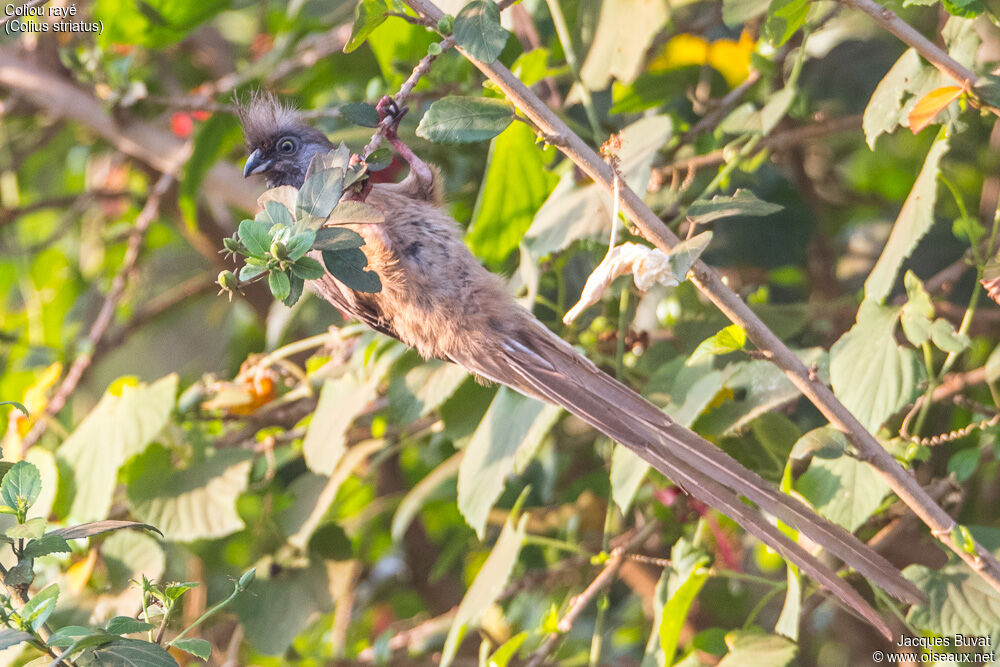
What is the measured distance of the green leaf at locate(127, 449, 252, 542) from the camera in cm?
251

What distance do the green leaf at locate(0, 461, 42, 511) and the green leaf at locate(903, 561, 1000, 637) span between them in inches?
63.3

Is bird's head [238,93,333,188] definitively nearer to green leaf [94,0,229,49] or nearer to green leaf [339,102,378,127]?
green leaf [94,0,229,49]

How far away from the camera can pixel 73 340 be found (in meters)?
4.10

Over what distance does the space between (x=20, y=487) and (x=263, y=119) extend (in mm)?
1386

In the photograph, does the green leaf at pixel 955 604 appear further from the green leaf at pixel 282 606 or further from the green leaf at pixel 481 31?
the green leaf at pixel 282 606

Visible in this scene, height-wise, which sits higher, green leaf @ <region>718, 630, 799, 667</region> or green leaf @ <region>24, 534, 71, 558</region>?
green leaf @ <region>718, 630, 799, 667</region>

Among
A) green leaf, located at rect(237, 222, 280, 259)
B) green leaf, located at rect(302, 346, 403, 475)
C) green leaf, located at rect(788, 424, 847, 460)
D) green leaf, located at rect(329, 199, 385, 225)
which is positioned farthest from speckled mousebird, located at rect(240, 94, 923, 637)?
green leaf, located at rect(237, 222, 280, 259)

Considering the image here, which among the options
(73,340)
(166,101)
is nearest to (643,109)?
(166,101)

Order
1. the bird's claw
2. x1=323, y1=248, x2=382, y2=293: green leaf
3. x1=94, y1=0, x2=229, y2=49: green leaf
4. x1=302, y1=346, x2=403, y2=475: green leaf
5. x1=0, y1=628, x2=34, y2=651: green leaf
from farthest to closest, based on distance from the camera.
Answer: x1=94, y1=0, x2=229, y2=49: green leaf, x1=302, y1=346, x2=403, y2=475: green leaf, the bird's claw, x1=323, y1=248, x2=382, y2=293: green leaf, x1=0, y1=628, x2=34, y2=651: green leaf

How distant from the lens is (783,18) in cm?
181

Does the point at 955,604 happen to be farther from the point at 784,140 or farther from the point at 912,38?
the point at 784,140

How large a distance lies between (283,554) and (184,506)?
1.14ft

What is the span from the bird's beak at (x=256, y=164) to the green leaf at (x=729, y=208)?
1.41 meters

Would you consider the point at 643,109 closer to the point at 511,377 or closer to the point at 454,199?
the point at 454,199
